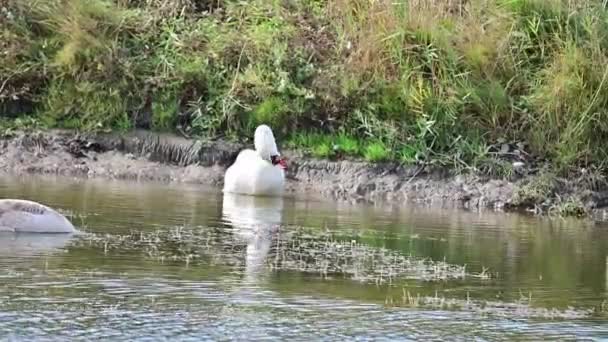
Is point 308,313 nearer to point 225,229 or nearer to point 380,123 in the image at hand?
point 225,229

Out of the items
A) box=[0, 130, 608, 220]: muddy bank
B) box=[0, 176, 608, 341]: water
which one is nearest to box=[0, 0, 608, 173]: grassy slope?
box=[0, 130, 608, 220]: muddy bank

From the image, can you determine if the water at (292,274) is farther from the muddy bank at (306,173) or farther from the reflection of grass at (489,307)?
the muddy bank at (306,173)

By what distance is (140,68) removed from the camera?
56.4 feet

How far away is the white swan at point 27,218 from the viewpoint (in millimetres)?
10758

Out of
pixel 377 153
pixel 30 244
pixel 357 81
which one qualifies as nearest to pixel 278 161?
pixel 377 153

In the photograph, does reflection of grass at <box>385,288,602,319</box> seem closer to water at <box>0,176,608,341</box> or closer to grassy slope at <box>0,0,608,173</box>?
water at <box>0,176,608,341</box>

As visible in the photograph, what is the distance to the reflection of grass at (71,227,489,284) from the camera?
1000cm

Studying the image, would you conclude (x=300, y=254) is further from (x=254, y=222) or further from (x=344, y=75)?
(x=344, y=75)

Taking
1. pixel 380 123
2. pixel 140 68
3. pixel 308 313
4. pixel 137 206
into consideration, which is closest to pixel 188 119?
pixel 140 68

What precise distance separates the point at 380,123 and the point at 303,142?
2.89 feet

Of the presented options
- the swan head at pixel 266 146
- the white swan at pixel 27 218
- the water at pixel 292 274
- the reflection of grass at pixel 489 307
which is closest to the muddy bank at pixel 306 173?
the swan head at pixel 266 146

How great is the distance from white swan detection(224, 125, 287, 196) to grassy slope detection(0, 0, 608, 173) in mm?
1034

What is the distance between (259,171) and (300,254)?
4219mm

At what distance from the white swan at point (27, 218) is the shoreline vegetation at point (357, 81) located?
5611 mm
